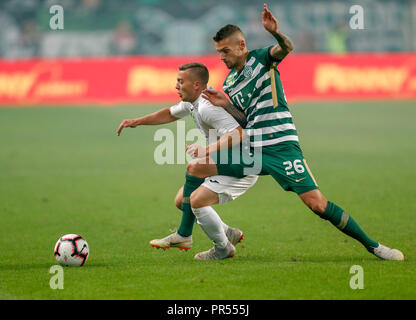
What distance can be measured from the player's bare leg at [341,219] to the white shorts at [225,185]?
0.63 metres

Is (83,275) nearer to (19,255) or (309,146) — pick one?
(19,255)

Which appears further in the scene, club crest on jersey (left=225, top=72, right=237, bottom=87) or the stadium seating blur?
the stadium seating blur

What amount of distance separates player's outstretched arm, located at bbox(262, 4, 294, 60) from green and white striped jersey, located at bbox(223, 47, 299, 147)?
0.17 metres

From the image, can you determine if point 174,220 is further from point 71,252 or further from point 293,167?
point 293,167

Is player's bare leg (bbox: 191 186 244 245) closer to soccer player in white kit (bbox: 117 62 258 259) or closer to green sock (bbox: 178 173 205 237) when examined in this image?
soccer player in white kit (bbox: 117 62 258 259)

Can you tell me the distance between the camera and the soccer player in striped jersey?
6.12m

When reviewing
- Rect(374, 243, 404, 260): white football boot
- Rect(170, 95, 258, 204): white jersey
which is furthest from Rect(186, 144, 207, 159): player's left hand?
Rect(374, 243, 404, 260): white football boot

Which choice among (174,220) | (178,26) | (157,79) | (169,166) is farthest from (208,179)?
(178,26)

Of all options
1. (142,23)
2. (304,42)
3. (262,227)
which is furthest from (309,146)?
(142,23)

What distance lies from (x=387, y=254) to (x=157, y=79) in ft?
60.3

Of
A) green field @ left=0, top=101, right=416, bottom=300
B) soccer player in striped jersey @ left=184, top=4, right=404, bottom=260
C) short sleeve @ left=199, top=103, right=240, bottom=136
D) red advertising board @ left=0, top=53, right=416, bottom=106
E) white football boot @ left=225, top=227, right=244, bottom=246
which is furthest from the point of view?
red advertising board @ left=0, top=53, right=416, bottom=106

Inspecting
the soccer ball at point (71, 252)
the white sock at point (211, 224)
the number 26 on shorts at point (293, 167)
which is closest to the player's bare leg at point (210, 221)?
the white sock at point (211, 224)
